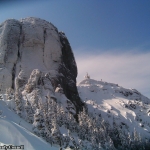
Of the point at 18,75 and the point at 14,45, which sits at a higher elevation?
the point at 14,45

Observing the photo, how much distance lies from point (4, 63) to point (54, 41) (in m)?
30.0

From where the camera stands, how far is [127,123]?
533 ft

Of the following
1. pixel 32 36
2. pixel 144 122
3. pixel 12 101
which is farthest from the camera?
pixel 144 122

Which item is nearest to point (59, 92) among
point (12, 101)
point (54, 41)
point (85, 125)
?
point (85, 125)

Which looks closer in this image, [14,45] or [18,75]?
[18,75]

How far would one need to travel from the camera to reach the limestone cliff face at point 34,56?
94.0 m

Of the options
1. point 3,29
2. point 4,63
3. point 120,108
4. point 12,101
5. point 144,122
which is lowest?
point 144,122

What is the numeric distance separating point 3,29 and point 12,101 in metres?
61.3

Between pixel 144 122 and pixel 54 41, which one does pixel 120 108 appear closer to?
pixel 144 122

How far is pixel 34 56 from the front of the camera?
339ft

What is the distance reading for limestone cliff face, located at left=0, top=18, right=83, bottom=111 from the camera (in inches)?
3702

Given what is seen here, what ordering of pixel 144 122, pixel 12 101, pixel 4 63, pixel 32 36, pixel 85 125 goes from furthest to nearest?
pixel 144 122
pixel 32 36
pixel 4 63
pixel 85 125
pixel 12 101

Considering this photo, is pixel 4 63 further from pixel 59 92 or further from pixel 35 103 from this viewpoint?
pixel 35 103

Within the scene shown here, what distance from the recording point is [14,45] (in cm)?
10569
